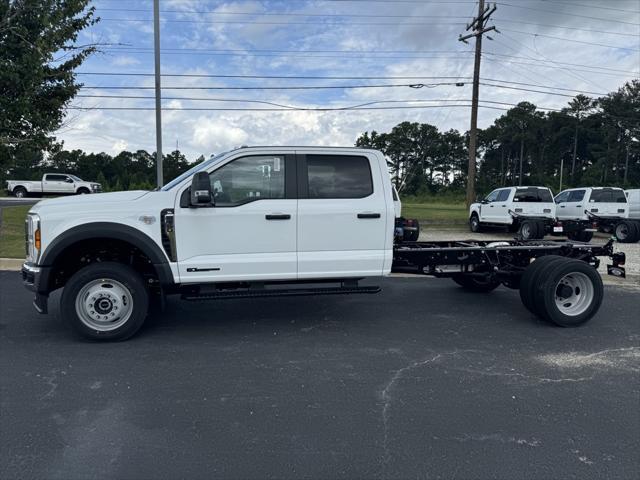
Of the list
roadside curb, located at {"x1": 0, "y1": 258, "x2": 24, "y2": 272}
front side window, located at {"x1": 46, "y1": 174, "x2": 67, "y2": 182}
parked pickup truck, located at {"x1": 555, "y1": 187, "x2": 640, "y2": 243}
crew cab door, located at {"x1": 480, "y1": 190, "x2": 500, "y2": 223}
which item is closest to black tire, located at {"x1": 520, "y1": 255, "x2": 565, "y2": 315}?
roadside curb, located at {"x1": 0, "y1": 258, "x2": 24, "y2": 272}

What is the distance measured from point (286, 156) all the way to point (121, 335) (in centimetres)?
256

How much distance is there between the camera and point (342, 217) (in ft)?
17.4

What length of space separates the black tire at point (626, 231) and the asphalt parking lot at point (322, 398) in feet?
38.5

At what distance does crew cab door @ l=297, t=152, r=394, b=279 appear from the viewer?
5.27 metres

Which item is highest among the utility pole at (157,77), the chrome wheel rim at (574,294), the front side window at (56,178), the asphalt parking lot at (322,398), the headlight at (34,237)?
the utility pole at (157,77)

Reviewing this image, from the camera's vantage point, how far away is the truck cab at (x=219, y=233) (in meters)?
4.87

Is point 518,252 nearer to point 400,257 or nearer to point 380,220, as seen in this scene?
point 400,257

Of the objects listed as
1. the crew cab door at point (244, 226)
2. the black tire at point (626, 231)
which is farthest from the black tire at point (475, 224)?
the crew cab door at point (244, 226)

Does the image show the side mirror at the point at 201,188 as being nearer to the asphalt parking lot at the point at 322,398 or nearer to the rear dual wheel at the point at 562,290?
the asphalt parking lot at the point at 322,398

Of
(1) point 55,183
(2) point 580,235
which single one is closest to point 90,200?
(2) point 580,235

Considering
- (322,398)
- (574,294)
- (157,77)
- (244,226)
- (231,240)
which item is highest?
(157,77)

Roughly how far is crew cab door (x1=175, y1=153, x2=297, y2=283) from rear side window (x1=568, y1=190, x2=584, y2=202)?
16.2 m

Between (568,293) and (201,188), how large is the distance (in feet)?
14.5

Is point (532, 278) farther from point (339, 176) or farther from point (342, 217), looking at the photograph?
point (339, 176)
